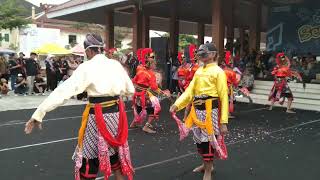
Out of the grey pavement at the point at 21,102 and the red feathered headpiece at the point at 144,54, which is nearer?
the red feathered headpiece at the point at 144,54

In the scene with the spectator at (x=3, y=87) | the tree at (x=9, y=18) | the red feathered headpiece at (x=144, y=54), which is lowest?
the spectator at (x=3, y=87)

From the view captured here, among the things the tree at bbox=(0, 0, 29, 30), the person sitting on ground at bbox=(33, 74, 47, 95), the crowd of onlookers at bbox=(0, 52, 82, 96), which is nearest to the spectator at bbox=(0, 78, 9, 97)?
the crowd of onlookers at bbox=(0, 52, 82, 96)

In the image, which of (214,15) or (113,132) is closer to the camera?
(113,132)

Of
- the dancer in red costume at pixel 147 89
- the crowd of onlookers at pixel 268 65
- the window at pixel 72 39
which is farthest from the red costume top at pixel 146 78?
the window at pixel 72 39

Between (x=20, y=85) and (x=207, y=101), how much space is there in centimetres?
1318

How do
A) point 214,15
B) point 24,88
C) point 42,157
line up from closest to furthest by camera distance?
point 42,157 → point 214,15 → point 24,88

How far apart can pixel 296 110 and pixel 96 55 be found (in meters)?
9.98

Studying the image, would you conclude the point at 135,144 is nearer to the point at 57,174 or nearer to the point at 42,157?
the point at 42,157

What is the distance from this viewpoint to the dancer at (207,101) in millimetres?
5395

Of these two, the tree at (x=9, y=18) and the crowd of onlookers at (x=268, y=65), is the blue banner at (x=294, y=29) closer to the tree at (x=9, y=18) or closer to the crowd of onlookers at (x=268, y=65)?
the crowd of onlookers at (x=268, y=65)

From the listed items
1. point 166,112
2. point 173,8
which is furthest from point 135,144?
point 173,8

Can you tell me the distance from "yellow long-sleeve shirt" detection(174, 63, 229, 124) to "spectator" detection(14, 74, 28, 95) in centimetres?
1293

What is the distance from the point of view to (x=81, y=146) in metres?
4.28

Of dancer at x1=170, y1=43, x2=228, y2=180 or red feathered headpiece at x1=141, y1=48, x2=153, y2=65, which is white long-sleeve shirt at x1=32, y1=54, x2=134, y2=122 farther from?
red feathered headpiece at x1=141, y1=48, x2=153, y2=65
